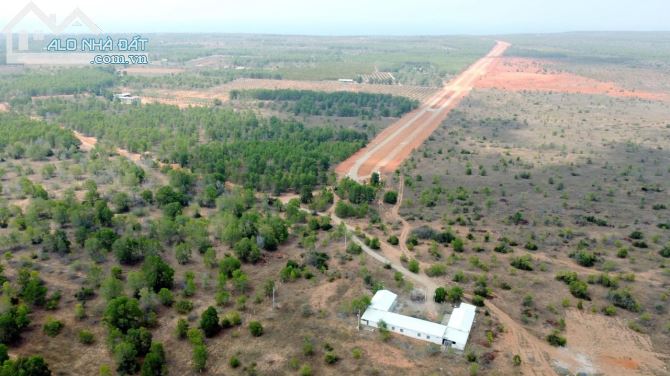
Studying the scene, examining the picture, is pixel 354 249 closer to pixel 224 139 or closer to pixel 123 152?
pixel 224 139

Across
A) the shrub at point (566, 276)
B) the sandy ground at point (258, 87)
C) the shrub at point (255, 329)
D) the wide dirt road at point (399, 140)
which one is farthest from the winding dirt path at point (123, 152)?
the shrub at point (566, 276)

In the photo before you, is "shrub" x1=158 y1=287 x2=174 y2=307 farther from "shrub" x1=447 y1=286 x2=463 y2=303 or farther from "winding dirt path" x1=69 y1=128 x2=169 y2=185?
"winding dirt path" x1=69 y1=128 x2=169 y2=185

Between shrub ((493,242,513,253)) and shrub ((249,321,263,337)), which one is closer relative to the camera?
shrub ((249,321,263,337))

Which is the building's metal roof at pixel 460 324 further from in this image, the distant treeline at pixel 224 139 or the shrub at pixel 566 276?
the distant treeline at pixel 224 139

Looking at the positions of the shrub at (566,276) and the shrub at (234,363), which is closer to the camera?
the shrub at (234,363)

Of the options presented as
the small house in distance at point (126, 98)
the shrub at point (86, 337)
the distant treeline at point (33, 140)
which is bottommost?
the shrub at point (86, 337)

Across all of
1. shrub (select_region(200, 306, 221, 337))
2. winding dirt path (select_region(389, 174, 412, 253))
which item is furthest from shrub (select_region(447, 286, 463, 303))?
shrub (select_region(200, 306, 221, 337))
